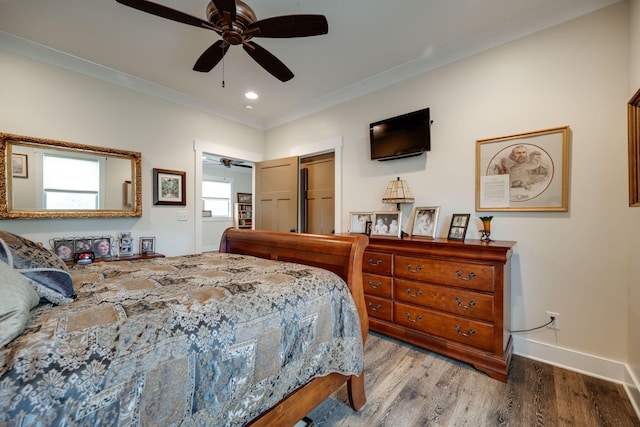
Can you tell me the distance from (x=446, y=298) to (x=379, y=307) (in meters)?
0.65

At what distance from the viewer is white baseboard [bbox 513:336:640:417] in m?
1.66

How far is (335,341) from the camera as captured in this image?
1.35m

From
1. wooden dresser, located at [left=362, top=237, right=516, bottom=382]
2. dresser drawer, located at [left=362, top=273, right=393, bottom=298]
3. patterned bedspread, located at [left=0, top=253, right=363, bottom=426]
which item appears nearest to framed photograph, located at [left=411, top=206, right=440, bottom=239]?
wooden dresser, located at [left=362, top=237, right=516, bottom=382]

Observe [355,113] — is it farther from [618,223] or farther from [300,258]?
[618,223]

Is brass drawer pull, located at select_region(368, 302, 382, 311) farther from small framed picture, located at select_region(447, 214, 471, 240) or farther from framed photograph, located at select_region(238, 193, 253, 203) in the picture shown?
framed photograph, located at select_region(238, 193, 253, 203)

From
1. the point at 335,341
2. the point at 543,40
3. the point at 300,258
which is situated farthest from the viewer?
the point at 543,40

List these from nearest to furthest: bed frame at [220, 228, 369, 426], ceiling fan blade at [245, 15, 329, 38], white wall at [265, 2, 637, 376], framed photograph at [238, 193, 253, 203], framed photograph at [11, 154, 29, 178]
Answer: bed frame at [220, 228, 369, 426]
ceiling fan blade at [245, 15, 329, 38]
white wall at [265, 2, 637, 376]
framed photograph at [11, 154, 29, 178]
framed photograph at [238, 193, 253, 203]

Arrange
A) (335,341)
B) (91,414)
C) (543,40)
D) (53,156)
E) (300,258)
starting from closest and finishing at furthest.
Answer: (91,414) < (335,341) < (300,258) < (543,40) < (53,156)

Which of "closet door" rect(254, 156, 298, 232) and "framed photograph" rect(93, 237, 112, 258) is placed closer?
"framed photograph" rect(93, 237, 112, 258)

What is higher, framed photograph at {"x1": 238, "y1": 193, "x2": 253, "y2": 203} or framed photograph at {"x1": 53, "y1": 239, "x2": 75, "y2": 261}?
framed photograph at {"x1": 238, "y1": 193, "x2": 253, "y2": 203}

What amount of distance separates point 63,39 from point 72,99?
55 centimetres

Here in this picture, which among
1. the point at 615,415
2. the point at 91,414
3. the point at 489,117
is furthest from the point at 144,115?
the point at 615,415

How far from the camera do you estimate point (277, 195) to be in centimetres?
407

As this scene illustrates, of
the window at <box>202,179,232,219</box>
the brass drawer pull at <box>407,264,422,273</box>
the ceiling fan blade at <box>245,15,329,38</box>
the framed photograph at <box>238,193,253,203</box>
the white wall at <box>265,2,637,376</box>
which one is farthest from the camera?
the framed photograph at <box>238,193,253,203</box>
